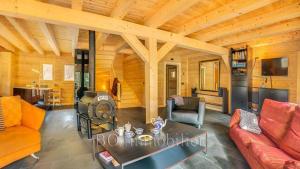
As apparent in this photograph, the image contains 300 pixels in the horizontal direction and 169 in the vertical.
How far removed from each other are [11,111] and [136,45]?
7.65ft

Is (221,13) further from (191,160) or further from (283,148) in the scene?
(191,160)

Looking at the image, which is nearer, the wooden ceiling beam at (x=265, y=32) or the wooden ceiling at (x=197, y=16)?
the wooden ceiling at (x=197, y=16)

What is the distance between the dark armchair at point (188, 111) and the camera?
3551mm

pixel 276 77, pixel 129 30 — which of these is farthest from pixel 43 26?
pixel 276 77

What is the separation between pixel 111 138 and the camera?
1984 mm

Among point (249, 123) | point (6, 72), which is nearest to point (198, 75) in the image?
point (249, 123)

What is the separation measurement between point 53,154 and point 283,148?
3.01 metres

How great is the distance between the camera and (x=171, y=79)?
7.12m

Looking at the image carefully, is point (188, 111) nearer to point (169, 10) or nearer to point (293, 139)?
point (293, 139)

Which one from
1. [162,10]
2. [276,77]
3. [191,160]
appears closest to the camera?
[191,160]

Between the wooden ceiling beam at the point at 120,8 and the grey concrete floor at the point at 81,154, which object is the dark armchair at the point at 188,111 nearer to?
the grey concrete floor at the point at 81,154

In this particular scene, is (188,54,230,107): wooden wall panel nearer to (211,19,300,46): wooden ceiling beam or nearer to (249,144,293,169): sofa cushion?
(211,19,300,46): wooden ceiling beam

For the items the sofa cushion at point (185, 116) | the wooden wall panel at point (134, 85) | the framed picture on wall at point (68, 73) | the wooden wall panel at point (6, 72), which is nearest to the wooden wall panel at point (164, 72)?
the wooden wall panel at point (134, 85)

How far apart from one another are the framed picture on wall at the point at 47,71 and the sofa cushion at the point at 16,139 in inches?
220
